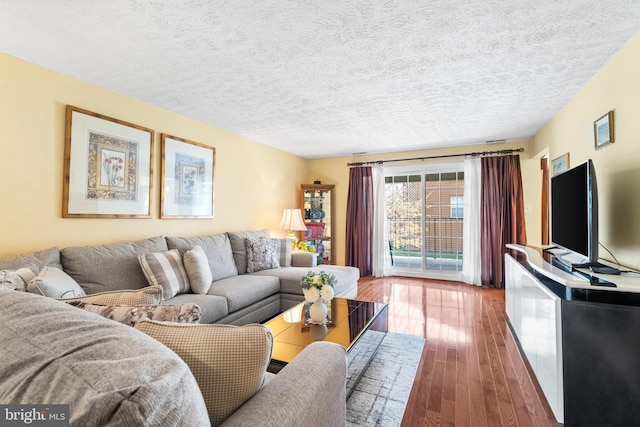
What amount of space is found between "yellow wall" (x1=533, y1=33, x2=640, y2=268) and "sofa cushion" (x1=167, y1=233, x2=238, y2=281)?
3536 mm

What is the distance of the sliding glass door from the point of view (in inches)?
212

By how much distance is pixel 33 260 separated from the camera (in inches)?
83.8

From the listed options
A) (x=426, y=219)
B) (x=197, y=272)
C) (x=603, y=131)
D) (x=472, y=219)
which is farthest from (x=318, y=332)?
(x=426, y=219)

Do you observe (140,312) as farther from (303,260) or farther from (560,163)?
(560,163)

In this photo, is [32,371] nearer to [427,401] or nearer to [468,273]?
[427,401]

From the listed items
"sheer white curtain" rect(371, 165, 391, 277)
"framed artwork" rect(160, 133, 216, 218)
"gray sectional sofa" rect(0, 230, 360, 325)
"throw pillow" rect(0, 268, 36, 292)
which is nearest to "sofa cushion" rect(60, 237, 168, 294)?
"gray sectional sofa" rect(0, 230, 360, 325)

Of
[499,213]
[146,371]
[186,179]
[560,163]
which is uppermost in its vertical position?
[560,163]

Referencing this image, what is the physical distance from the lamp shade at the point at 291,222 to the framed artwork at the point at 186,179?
1342mm

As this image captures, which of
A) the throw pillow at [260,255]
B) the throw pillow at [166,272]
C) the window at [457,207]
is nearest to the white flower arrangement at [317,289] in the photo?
the throw pillow at [166,272]

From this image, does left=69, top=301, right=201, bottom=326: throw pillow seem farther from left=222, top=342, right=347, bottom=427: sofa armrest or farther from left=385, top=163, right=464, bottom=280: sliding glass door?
left=385, top=163, right=464, bottom=280: sliding glass door

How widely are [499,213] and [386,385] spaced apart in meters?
3.75

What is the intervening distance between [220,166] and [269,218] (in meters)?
1.31

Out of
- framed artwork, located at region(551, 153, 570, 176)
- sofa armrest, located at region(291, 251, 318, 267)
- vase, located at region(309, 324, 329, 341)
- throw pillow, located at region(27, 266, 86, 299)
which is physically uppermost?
framed artwork, located at region(551, 153, 570, 176)

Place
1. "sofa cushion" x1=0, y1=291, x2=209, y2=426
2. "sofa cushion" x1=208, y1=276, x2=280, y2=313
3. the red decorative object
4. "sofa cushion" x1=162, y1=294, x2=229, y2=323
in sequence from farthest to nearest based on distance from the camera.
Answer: the red decorative object
"sofa cushion" x1=208, y1=276, x2=280, y2=313
"sofa cushion" x1=162, y1=294, x2=229, y2=323
"sofa cushion" x1=0, y1=291, x2=209, y2=426
